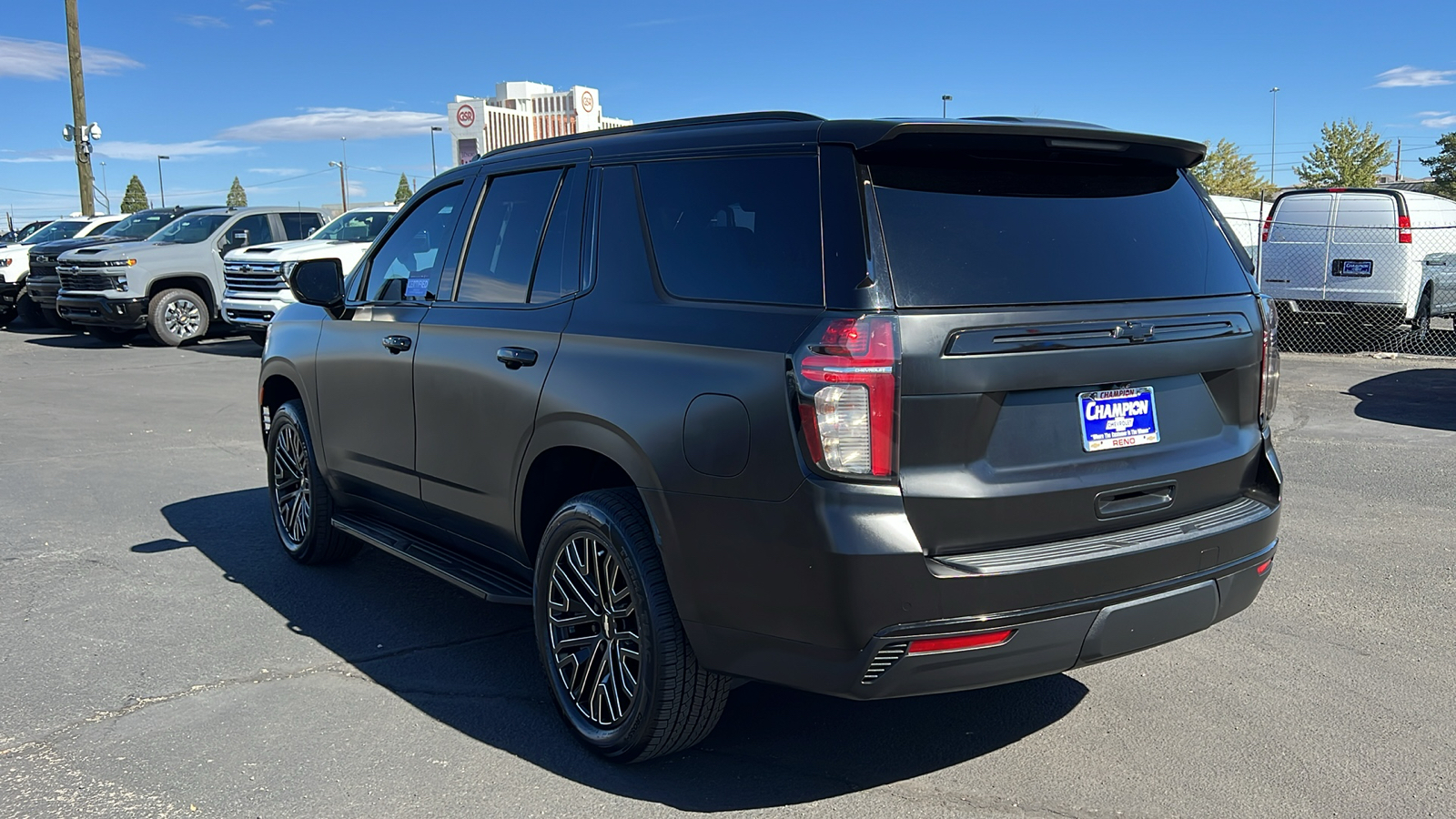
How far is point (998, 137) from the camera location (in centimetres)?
326

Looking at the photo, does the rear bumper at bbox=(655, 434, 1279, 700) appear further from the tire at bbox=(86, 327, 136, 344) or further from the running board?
the tire at bbox=(86, 327, 136, 344)

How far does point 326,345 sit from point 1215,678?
157 inches

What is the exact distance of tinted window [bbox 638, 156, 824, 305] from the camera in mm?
3221

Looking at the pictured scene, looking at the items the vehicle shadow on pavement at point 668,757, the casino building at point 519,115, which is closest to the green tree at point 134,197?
the casino building at point 519,115

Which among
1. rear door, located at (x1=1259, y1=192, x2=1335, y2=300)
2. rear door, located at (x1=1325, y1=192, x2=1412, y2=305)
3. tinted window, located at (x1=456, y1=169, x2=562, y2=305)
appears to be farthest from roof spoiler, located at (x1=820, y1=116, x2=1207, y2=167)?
rear door, located at (x1=1325, y1=192, x2=1412, y2=305)

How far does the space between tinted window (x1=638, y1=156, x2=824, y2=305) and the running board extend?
1.34 metres

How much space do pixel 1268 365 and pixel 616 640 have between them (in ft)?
7.29

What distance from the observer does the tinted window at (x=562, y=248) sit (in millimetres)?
4023

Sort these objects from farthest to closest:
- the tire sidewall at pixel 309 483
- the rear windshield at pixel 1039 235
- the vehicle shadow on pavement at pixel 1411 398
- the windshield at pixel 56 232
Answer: the windshield at pixel 56 232 < the vehicle shadow on pavement at pixel 1411 398 < the tire sidewall at pixel 309 483 < the rear windshield at pixel 1039 235

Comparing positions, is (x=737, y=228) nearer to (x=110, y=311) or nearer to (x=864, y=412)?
(x=864, y=412)

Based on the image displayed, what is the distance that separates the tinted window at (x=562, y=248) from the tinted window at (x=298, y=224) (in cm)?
1513

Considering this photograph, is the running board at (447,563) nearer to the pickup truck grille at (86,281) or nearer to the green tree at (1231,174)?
the pickup truck grille at (86,281)

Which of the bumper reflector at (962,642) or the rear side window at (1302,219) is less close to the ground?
the rear side window at (1302,219)

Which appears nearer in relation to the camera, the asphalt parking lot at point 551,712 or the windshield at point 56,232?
the asphalt parking lot at point 551,712
